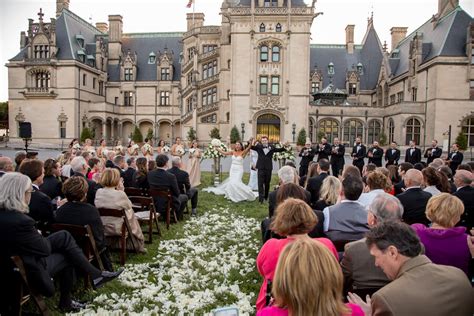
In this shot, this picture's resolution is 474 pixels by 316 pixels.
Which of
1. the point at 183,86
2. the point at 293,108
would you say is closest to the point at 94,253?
the point at 293,108

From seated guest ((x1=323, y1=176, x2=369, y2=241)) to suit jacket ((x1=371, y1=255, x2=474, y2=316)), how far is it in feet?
7.78

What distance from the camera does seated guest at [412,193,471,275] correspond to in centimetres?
434

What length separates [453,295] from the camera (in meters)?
2.74

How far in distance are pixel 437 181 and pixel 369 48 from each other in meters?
55.2

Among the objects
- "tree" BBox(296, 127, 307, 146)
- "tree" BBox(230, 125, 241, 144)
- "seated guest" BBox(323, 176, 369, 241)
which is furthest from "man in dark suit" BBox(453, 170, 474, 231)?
"tree" BBox(230, 125, 241, 144)

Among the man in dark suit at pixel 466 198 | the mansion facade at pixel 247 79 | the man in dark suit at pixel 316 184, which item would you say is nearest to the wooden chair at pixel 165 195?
the man in dark suit at pixel 316 184

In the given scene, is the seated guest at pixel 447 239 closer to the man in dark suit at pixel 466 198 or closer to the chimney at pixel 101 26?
the man in dark suit at pixel 466 198

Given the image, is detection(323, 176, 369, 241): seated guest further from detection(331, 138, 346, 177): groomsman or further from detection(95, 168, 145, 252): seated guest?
detection(331, 138, 346, 177): groomsman

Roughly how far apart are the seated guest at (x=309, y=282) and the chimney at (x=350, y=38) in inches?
2355

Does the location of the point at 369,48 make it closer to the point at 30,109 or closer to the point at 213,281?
the point at 30,109

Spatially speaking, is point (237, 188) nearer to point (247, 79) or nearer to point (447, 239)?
point (447, 239)

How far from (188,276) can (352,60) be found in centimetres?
5598

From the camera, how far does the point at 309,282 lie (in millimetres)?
2266

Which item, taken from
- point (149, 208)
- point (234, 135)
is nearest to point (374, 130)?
point (234, 135)
